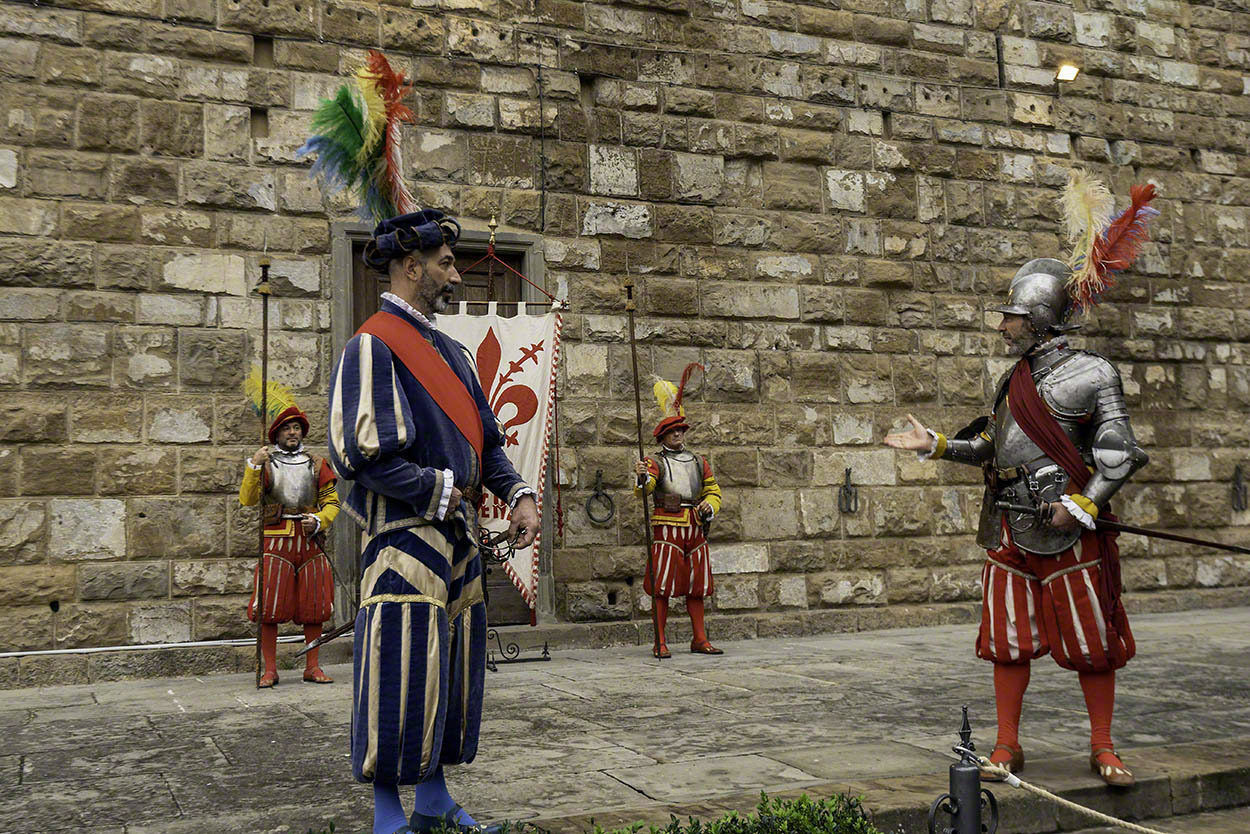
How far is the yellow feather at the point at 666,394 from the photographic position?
7.95 m

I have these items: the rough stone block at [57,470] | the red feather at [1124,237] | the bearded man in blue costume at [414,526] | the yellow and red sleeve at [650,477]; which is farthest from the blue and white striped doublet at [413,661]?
the rough stone block at [57,470]

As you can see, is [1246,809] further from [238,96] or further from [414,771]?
[238,96]

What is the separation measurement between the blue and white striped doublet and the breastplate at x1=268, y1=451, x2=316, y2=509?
3.66 meters

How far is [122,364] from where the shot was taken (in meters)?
7.09

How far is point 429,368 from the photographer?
3291 mm

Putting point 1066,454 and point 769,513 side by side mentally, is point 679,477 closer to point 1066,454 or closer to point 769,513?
point 769,513

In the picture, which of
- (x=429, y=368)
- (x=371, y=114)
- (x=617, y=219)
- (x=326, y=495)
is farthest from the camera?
(x=617, y=219)

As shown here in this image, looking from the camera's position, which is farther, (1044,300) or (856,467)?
(856,467)

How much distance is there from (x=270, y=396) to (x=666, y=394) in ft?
8.76

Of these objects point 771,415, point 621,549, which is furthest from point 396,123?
point 771,415

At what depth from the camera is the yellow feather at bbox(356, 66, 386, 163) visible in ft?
12.0

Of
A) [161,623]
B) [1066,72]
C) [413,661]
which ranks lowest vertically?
[161,623]

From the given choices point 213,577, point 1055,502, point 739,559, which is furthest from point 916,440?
point 213,577

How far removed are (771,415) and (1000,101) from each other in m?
3.69
